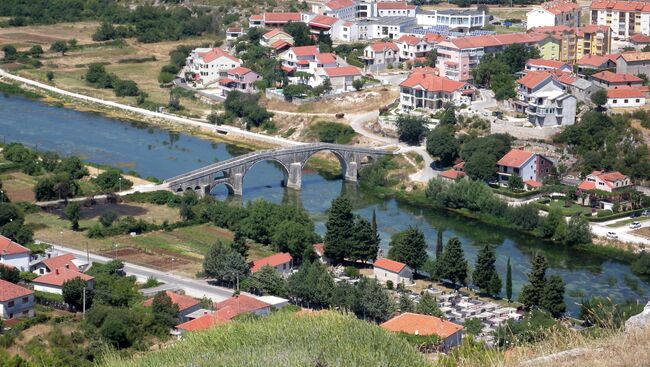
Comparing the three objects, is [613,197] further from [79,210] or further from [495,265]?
[79,210]

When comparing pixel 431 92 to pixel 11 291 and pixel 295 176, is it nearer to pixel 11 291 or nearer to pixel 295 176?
pixel 295 176

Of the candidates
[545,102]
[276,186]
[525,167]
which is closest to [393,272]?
[525,167]

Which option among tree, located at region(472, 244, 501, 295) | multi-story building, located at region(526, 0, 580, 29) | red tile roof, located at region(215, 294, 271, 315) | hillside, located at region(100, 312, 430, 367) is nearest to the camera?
hillside, located at region(100, 312, 430, 367)

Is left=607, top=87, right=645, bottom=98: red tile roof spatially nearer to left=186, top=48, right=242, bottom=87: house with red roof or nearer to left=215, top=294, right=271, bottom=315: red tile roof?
left=186, top=48, right=242, bottom=87: house with red roof

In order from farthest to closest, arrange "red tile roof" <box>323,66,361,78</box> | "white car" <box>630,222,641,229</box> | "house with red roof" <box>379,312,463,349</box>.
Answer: "red tile roof" <box>323,66,361,78</box>, "white car" <box>630,222,641,229</box>, "house with red roof" <box>379,312,463,349</box>

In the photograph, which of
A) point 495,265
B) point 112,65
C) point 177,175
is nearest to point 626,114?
point 495,265

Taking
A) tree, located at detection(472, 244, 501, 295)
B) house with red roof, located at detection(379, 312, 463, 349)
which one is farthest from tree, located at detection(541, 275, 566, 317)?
house with red roof, located at detection(379, 312, 463, 349)
